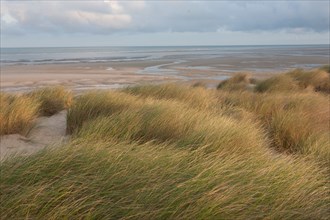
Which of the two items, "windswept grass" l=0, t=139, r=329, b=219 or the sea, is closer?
"windswept grass" l=0, t=139, r=329, b=219

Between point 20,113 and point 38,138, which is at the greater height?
point 20,113

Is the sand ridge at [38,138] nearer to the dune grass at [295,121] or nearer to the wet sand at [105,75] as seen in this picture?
the dune grass at [295,121]

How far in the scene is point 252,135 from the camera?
12.9 feet

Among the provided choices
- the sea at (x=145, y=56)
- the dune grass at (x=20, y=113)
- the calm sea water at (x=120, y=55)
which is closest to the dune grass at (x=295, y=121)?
the dune grass at (x=20, y=113)

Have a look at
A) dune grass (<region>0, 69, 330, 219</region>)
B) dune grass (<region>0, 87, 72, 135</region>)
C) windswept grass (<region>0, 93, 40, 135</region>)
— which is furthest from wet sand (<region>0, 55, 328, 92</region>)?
dune grass (<region>0, 69, 330, 219</region>)

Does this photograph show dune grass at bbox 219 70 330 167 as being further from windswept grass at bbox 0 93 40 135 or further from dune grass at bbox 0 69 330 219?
windswept grass at bbox 0 93 40 135

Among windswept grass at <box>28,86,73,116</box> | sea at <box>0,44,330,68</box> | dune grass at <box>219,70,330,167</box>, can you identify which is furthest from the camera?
sea at <box>0,44,330,68</box>

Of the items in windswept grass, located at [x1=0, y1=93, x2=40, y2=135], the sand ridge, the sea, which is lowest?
the sand ridge

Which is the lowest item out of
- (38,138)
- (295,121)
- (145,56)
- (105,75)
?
(38,138)

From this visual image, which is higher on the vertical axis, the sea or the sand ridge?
the sea

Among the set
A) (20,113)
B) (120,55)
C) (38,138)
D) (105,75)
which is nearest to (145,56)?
(120,55)

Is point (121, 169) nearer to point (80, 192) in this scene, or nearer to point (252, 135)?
point (80, 192)

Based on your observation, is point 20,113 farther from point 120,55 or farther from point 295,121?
point 120,55

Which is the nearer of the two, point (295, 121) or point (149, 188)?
point (149, 188)
